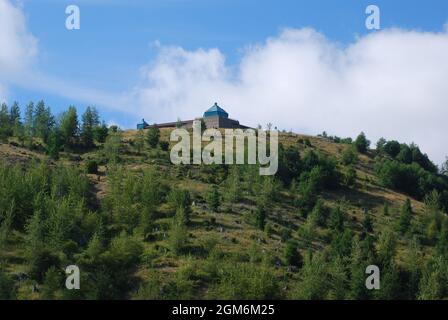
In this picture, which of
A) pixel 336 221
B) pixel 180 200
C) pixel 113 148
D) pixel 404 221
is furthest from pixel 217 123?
pixel 404 221

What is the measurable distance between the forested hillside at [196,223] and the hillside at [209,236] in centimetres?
23

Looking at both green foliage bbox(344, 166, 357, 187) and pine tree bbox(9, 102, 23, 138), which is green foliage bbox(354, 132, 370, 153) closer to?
green foliage bbox(344, 166, 357, 187)

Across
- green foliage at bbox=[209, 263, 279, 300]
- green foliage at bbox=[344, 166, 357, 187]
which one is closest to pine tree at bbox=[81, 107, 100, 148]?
green foliage at bbox=[344, 166, 357, 187]

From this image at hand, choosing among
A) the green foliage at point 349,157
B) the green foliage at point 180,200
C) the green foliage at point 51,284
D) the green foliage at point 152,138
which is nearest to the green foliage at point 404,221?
the green foliage at point 180,200

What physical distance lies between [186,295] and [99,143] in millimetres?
69056

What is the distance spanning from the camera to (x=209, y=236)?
9775 cm

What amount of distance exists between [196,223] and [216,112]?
67037mm

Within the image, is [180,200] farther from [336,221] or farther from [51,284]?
[51,284]

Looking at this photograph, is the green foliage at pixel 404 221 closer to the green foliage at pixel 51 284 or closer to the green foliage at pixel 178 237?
the green foliage at pixel 178 237

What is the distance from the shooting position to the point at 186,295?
264 ft

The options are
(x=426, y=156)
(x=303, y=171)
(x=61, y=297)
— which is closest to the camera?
(x=61, y=297)
